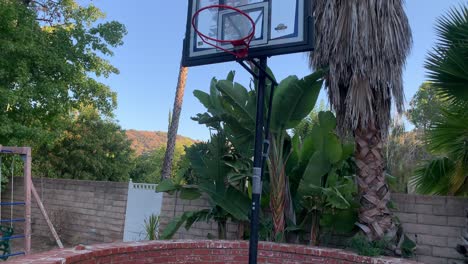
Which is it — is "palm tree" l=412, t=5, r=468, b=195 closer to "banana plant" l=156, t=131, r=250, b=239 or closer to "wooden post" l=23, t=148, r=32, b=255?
"banana plant" l=156, t=131, r=250, b=239

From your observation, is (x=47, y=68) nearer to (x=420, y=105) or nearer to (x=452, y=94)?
(x=452, y=94)

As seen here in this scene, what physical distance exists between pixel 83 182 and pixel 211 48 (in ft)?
27.1

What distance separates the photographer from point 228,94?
733cm

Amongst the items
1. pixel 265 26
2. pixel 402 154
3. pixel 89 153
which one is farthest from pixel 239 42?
pixel 402 154

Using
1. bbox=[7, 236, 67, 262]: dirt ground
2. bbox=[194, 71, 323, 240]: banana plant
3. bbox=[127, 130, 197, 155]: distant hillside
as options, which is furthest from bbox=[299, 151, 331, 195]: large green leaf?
bbox=[127, 130, 197, 155]: distant hillside

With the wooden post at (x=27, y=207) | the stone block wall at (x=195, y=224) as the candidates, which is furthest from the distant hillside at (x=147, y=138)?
the wooden post at (x=27, y=207)

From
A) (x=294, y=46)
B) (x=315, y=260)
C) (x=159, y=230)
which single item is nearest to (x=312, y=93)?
(x=294, y=46)

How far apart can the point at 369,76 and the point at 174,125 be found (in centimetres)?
831

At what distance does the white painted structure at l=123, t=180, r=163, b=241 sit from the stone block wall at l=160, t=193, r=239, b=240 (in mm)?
298

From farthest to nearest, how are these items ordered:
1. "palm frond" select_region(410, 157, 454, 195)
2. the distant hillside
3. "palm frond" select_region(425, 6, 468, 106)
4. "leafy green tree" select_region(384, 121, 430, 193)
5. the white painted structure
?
the distant hillside → "leafy green tree" select_region(384, 121, 430, 193) → the white painted structure → "palm frond" select_region(410, 157, 454, 195) → "palm frond" select_region(425, 6, 468, 106)

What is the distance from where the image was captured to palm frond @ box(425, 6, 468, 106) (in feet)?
19.6

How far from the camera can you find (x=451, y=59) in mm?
6000

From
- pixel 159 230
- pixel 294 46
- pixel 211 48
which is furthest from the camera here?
pixel 159 230

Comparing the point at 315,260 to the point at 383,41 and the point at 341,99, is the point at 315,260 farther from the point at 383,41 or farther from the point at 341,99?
the point at 383,41
